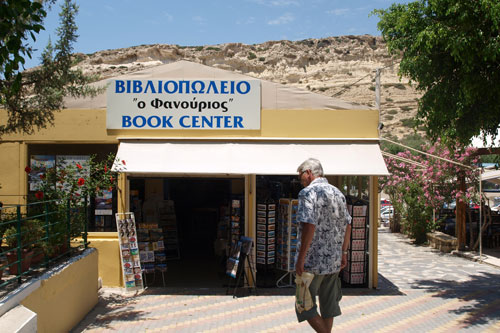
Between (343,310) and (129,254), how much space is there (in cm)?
372

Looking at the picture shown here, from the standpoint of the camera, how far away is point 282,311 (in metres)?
7.14

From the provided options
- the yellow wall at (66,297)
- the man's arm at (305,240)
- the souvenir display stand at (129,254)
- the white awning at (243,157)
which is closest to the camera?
the man's arm at (305,240)

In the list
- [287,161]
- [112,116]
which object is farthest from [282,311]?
[112,116]

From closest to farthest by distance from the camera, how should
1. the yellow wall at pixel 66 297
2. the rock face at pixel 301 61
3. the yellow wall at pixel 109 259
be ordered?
the yellow wall at pixel 66 297, the yellow wall at pixel 109 259, the rock face at pixel 301 61

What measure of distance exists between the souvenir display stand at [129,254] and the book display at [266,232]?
2.18 metres

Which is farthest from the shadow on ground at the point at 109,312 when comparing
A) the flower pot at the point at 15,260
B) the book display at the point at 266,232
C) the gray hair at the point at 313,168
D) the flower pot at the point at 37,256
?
the gray hair at the point at 313,168

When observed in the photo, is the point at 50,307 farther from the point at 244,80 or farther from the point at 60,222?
the point at 244,80

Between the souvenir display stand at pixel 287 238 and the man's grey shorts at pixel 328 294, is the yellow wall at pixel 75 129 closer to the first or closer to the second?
the souvenir display stand at pixel 287 238

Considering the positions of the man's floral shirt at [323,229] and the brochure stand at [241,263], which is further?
the brochure stand at [241,263]

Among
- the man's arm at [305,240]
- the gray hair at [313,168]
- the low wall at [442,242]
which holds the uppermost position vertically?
the gray hair at [313,168]

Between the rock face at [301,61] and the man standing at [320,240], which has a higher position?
the rock face at [301,61]

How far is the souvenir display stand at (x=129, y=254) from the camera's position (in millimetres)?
8164

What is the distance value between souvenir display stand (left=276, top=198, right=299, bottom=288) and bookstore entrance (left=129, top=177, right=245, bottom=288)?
0.80m

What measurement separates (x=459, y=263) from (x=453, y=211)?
19.2ft
